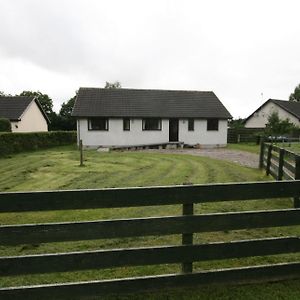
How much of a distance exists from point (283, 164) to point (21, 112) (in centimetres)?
3178

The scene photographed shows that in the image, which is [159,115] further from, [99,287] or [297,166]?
[99,287]

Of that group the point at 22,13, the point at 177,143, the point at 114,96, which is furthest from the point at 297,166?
the point at 114,96

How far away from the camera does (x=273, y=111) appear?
4478 cm

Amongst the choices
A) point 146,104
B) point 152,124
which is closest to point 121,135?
point 152,124

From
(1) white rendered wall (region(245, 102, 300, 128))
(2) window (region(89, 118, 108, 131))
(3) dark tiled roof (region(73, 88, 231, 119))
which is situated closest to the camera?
(2) window (region(89, 118, 108, 131))

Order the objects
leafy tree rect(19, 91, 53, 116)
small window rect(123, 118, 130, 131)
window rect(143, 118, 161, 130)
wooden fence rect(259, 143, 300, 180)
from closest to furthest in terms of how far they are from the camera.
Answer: wooden fence rect(259, 143, 300, 180), small window rect(123, 118, 130, 131), window rect(143, 118, 161, 130), leafy tree rect(19, 91, 53, 116)

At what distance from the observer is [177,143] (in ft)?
101

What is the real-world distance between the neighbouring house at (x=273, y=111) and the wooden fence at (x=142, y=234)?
146 ft

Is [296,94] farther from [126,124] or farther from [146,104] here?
[126,124]

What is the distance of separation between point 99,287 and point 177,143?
1090 inches

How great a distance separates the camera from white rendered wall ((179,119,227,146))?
31547mm

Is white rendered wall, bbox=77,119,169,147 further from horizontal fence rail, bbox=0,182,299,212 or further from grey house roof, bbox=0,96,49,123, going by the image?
horizontal fence rail, bbox=0,182,299,212

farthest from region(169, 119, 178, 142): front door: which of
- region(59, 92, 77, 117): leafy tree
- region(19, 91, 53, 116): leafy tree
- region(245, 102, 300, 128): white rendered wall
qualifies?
region(19, 91, 53, 116): leafy tree

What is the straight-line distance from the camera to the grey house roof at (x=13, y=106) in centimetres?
3464
